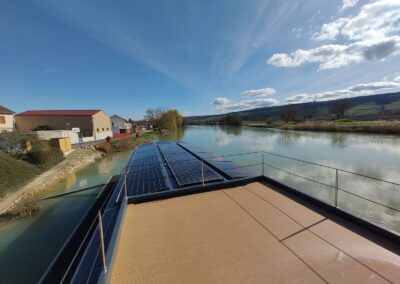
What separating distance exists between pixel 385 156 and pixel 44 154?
70.5ft

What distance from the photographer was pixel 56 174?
12.2m

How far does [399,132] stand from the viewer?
2317 cm

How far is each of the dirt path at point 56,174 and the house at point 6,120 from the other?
1412 centimetres

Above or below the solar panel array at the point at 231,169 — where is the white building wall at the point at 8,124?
above

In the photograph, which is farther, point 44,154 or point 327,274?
point 44,154

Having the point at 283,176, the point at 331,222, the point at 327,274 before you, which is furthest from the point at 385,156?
the point at 327,274

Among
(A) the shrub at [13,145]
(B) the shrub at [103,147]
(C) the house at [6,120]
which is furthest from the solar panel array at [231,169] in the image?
(C) the house at [6,120]

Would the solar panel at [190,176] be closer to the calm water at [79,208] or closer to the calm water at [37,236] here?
the calm water at [79,208]

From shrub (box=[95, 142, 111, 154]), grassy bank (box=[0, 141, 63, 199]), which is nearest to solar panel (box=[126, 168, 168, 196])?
grassy bank (box=[0, 141, 63, 199])

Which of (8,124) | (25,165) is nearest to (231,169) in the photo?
(25,165)

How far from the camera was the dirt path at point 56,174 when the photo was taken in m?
7.96

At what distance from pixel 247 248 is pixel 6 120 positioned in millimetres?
33159

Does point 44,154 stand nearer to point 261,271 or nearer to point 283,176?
point 283,176

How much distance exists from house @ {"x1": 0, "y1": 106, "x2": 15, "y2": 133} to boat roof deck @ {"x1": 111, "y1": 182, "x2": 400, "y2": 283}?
98.8 feet
